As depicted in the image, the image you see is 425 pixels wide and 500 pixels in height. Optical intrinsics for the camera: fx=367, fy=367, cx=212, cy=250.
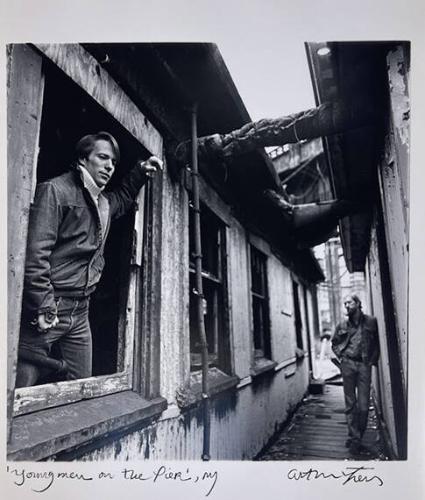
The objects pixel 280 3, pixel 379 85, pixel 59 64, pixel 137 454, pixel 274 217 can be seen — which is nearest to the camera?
pixel 59 64

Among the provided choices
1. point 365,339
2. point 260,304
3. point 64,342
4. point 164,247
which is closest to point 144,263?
point 164,247

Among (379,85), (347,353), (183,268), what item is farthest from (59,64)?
(347,353)

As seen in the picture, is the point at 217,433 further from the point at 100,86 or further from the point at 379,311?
the point at 100,86

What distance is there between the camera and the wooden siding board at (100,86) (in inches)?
47.6

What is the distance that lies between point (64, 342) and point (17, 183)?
550mm

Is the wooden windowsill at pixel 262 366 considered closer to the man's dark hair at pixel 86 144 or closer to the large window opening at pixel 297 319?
the large window opening at pixel 297 319

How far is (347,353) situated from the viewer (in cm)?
267

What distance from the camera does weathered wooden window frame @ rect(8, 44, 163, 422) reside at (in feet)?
3.34

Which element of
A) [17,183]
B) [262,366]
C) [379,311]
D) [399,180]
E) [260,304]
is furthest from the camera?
[260,304]

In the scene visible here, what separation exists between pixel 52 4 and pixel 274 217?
84.4 inches

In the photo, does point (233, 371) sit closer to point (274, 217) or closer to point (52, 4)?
point (274, 217)


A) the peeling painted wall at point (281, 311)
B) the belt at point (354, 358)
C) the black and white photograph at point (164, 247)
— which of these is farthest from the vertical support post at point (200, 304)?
the peeling painted wall at point (281, 311)

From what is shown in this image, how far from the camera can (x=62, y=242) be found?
1.19 meters

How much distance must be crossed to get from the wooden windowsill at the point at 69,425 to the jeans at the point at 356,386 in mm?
1753
